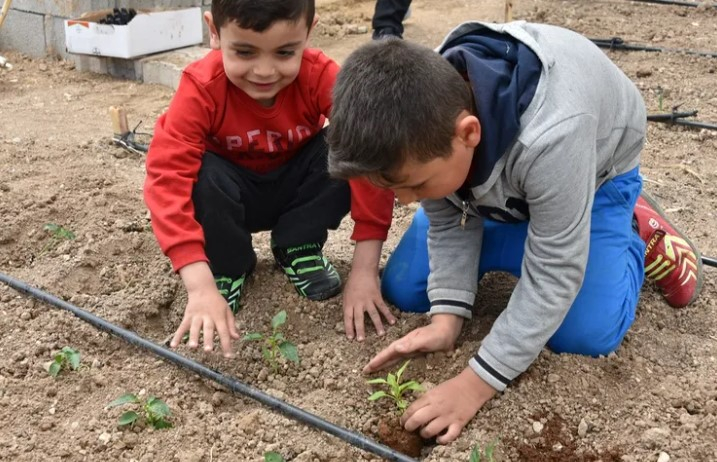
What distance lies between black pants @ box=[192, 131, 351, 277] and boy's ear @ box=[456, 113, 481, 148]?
0.84m

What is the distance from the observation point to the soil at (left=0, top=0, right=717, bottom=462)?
193 cm

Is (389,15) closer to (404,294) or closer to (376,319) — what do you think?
(404,294)

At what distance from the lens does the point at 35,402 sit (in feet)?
6.86

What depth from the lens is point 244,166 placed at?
8.23 feet

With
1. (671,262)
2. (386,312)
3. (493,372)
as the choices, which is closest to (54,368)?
(386,312)

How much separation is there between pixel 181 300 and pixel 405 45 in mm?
1253

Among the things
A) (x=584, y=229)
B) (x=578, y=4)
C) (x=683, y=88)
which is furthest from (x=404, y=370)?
(x=578, y=4)

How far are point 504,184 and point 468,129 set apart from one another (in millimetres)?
277

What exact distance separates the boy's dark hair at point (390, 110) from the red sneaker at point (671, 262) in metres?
1.14

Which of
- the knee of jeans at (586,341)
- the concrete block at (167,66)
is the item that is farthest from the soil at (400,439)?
the concrete block at (167,66)

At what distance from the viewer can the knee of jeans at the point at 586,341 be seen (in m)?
2.16

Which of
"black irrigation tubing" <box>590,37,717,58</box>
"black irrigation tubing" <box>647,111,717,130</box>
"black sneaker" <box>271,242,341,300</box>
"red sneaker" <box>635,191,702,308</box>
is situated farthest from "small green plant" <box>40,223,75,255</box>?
"black irrigation tubing" <box>590,37,717,58</box>

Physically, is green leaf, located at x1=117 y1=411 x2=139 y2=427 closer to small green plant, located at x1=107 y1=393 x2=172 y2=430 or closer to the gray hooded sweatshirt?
small green plant, located at x1=107 y1=393 x2=172 y2=430

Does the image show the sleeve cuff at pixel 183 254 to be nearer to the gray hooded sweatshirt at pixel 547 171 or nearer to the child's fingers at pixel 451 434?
the gray hooded sweatshirt at pixel 547 171
